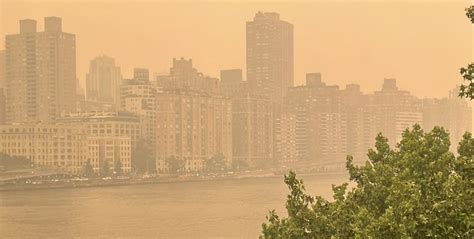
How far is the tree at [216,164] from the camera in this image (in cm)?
3566

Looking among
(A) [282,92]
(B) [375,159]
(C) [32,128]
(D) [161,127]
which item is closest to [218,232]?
(B) [375,159]

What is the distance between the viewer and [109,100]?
154 ft

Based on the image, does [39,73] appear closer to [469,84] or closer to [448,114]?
[448,114]

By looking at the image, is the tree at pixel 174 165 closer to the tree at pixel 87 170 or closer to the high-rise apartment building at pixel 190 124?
the high-rise apartment building at pixel 190 124

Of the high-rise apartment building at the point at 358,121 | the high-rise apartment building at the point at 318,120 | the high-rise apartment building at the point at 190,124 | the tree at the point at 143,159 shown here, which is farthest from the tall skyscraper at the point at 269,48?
the tree at the point at 143,159

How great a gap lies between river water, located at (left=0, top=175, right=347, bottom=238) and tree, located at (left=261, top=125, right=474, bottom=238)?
945 centimetres

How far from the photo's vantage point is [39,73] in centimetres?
3775

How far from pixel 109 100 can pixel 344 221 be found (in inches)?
1762

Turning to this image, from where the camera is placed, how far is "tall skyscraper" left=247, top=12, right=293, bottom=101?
47.8 metres

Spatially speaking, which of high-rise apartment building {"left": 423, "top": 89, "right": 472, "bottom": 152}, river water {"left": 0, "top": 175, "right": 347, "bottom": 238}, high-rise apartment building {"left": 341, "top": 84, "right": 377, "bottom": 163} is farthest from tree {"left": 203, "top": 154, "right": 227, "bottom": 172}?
high-rise apartment building {"left": 423, "top": 89, "right": 472, "bottom": 152}

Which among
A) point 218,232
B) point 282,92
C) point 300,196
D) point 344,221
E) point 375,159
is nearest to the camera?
point 344,221

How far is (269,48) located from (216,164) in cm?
1362

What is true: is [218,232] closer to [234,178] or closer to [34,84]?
[234,178]

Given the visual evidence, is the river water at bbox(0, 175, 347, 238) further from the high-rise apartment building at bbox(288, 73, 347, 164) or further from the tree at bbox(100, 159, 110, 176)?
the high-rise apartment building at bbox(288, 73, 347, 164)
